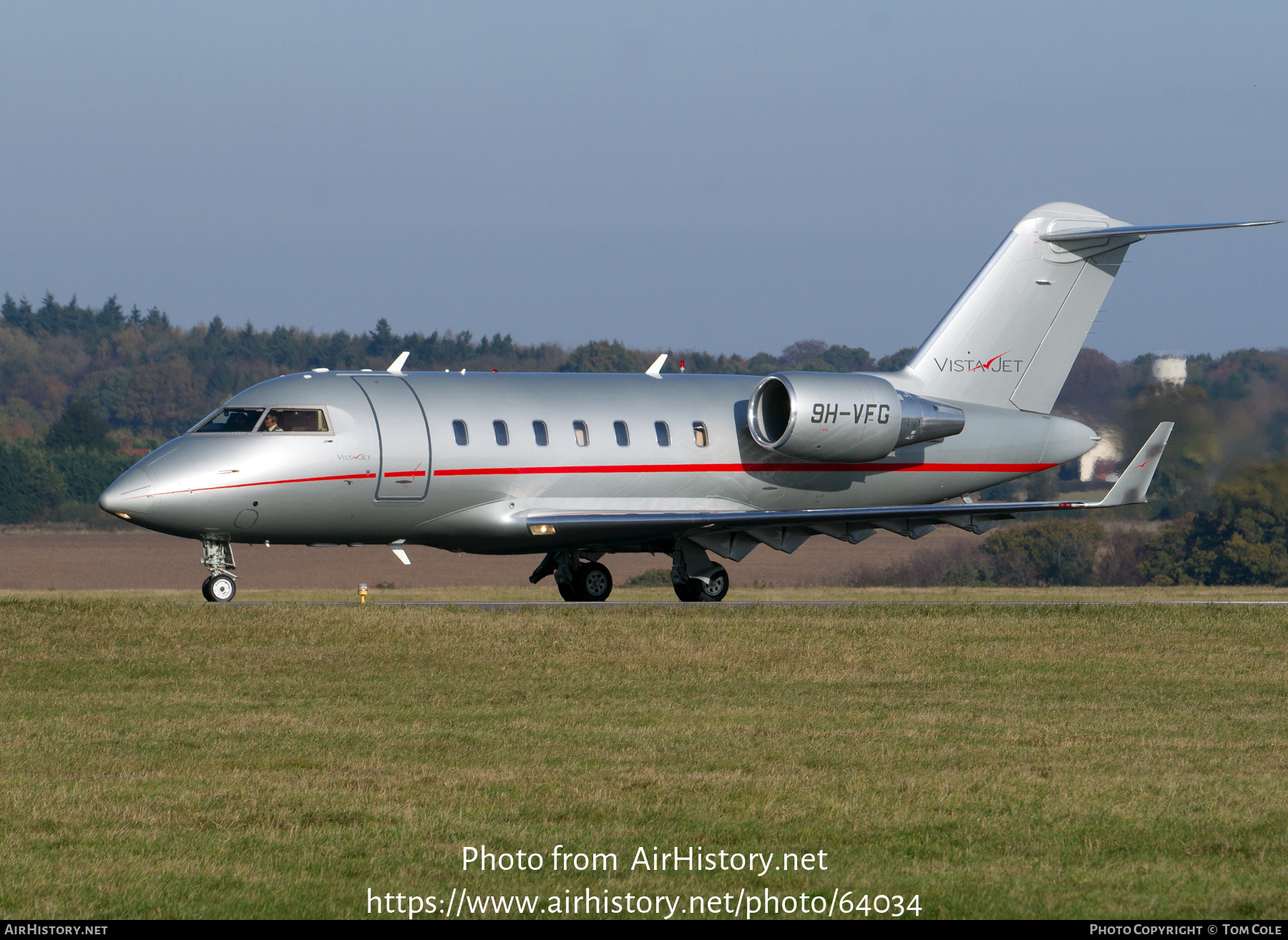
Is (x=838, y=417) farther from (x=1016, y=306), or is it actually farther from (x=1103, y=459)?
(x=1103, y=459)

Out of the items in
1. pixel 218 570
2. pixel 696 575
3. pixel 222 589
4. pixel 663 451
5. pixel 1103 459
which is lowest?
pixel 696 575

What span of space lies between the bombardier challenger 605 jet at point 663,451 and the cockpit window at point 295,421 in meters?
0.03

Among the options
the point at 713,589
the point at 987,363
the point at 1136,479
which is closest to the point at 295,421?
the point at 713,589

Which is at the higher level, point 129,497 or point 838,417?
point 838,417

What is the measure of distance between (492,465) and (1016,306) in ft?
37.5

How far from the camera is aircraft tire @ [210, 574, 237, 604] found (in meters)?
26.4

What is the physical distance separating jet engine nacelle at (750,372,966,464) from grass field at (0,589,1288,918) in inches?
263

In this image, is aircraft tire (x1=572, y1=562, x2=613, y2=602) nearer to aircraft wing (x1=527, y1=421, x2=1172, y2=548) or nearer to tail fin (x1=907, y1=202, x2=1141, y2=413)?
aircraft wing (x1=527, y1=421, x2=1172, y2=548)

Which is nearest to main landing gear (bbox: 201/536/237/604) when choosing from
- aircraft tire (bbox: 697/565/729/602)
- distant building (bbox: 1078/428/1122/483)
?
aircraft tire (bbox: 697/565/729/602)

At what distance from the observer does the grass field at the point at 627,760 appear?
372 inches

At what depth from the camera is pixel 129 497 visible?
2527 cm

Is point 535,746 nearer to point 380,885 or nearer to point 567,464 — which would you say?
point 380,885

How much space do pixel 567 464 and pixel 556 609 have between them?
11.9 feet

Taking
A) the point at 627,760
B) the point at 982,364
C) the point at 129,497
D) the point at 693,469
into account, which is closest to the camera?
the point at 627,760
